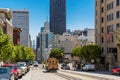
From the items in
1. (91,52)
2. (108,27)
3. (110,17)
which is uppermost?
(110,17)

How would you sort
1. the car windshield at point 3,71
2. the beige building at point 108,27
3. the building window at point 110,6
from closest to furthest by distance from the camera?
the car windshield at point 3,71, the beige building at point 108,27, the building window at point 110,6

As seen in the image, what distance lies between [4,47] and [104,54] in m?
44.8

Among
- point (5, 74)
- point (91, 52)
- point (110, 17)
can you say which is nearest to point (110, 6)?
point (110, 17)

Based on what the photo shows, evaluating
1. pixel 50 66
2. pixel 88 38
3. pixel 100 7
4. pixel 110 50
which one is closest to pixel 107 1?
pixel 100 7

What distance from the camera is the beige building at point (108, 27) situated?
8612cm

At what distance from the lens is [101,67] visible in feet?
290

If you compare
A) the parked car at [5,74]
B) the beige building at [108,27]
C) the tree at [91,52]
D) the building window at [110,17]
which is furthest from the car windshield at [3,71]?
the tree at [91,52]

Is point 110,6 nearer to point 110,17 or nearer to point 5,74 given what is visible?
point 110,17

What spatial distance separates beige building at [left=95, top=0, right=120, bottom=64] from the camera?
86125 mm

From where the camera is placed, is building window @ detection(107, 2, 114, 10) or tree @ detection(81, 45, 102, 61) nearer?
building window @ detection(107, 2, 114, 10)

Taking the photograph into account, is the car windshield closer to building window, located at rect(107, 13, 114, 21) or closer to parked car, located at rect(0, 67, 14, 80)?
parked car, located at rect(0, 67, 14, 80)

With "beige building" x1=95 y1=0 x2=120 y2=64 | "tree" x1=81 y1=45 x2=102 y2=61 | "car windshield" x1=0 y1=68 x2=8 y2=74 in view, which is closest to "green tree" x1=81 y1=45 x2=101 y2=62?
"tree" x1=81 y1=45 x2=102 y2=61

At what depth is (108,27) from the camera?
92.2m

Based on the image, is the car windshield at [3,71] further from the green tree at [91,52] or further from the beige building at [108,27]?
the green tree at [91,52]
